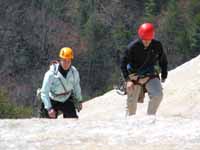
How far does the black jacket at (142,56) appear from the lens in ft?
26.3

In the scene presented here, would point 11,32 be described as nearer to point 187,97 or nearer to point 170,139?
point 187,97

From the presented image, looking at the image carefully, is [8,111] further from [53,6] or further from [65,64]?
[53,6]

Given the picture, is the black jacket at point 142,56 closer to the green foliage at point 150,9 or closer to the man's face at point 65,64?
the man's face at point 65,64

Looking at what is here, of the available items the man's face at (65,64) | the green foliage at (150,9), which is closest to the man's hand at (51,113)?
the man's face at (65,64)

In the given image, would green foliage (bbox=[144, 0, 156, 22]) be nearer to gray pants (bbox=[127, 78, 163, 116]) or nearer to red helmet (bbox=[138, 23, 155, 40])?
gray pants (bbox=[127, 78, 163, 116])

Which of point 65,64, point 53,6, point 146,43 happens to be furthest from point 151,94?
point 53,6

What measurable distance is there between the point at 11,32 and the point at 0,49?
1319mm

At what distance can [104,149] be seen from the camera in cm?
498

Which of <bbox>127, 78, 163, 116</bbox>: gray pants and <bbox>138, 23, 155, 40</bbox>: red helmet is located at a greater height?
<bbox>138, 23, 155, 40</bbox>: red helmet

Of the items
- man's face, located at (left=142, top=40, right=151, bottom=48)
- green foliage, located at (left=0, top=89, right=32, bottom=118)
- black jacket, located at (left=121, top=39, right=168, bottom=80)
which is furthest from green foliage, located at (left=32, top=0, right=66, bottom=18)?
man's face, located at (left=142, top=40, right=151, bottom=48)

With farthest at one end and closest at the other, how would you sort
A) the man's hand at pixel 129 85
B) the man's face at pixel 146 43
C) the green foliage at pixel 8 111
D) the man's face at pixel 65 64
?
the green foliage at pixel 8 111 → the man's hand at pixel 129 85 → the man's face at pixel 146 43 → the man's face at pixel 65 64

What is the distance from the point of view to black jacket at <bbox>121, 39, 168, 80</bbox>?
26.3ft

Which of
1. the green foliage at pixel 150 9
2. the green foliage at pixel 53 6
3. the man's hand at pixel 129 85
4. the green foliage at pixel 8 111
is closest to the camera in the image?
the man's hand at pixel 129 85

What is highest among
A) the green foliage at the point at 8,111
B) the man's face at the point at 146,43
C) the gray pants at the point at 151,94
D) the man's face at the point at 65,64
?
the man's face at the point at 146,43
